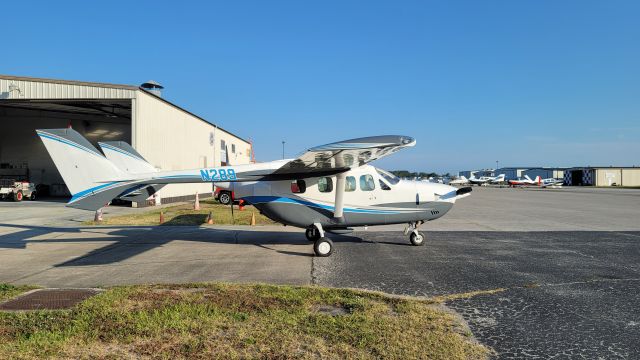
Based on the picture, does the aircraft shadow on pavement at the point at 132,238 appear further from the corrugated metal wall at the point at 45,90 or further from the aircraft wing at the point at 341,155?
the corrugated metal wall at the point at 45,90

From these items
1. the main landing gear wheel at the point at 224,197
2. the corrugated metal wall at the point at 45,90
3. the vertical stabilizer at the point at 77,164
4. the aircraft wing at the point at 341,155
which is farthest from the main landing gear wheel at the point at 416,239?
the corrugated metal wall at the point at 45,90

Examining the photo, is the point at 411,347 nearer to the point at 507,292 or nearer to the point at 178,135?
the point at 507,292

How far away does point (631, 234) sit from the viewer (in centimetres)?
1346

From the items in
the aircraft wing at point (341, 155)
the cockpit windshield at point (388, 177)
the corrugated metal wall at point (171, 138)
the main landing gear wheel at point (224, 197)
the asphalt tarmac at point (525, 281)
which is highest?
the corrugated metal wall at point (171, 138)

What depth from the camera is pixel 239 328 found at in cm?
462

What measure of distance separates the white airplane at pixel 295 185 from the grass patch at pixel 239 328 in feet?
11.9

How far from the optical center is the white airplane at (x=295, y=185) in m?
8.61

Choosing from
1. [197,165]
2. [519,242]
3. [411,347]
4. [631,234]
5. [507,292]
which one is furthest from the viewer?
[197,165]

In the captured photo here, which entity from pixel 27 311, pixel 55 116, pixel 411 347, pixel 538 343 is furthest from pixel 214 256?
pixel 55 116

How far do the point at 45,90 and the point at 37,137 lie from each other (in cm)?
1471

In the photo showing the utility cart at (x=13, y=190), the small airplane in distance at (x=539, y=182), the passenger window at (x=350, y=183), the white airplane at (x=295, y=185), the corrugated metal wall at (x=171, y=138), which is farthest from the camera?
the small airplane in distance at (x=539, y=182)

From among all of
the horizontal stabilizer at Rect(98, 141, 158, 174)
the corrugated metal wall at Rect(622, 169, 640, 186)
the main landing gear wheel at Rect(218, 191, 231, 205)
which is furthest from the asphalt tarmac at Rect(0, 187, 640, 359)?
the corrugated metal wall at Rect(622, 169, 640, 186)

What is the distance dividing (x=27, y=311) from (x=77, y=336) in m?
1.53

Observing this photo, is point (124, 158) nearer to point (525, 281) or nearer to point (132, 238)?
point (132, 238)
